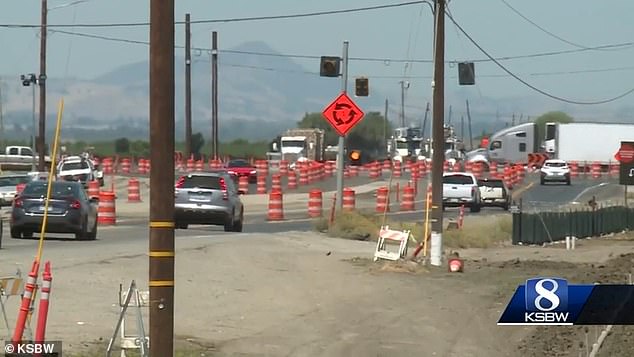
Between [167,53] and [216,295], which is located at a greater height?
[167,53]

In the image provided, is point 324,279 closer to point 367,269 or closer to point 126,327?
point 367,269

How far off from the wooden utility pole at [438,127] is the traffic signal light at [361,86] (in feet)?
31.9

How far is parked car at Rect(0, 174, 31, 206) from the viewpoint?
167 feet

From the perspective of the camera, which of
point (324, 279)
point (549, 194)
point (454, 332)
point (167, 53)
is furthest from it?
point (549, 194)

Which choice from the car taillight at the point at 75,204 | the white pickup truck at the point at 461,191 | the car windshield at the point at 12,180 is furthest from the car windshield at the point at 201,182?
the white pickup truck at the point at 461,191

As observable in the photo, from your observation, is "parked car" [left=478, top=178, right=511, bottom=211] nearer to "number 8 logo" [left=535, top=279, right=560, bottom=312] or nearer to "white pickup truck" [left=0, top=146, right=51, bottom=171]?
"white pickup truck" [left=0, top=146, right=51, bottom=171]

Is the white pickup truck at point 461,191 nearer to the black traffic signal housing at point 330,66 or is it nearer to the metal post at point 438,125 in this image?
the black traffic signal housing at point 330,66

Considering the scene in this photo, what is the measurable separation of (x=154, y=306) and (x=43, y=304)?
1.47 metres

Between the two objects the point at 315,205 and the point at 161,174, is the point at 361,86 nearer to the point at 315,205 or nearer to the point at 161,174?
the point at 315,205

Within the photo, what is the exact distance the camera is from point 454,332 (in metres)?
17.6

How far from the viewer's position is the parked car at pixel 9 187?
51000 mm

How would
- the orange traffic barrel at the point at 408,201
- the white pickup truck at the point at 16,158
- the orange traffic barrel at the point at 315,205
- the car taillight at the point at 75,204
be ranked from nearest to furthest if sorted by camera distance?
the car taillight at the point at 75,204
the orange traffic barrel at the point at 315,205
the orange traffic barrel at the point at 408,201
the white pickup truck at the point at 16,158

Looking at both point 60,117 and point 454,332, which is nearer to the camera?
point 60,117

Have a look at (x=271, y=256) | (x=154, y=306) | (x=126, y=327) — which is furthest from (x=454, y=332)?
(x=271, y=256)
